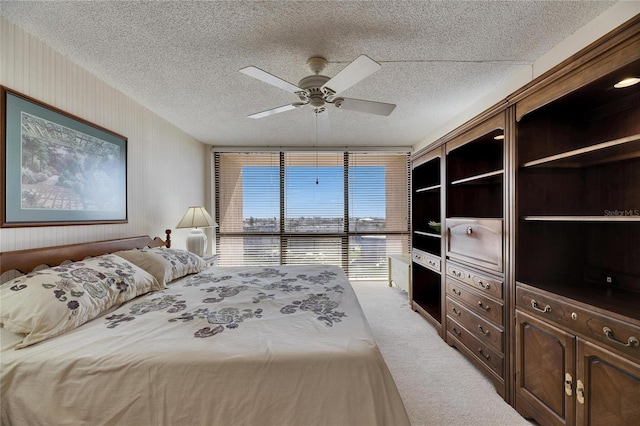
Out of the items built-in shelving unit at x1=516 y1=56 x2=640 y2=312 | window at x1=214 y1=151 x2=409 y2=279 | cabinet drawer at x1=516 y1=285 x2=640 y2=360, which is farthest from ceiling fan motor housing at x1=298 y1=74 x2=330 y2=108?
window at x1=214 y1=151 x2=409 y2=279

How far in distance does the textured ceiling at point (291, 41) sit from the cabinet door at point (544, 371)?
194 cm

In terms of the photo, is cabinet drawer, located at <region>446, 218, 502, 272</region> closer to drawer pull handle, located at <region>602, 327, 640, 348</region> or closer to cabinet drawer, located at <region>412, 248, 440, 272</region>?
cabinet drawer, located at <region>412, 248, 440, 272</region>

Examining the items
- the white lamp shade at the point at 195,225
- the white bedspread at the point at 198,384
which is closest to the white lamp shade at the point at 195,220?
the white lamp shade at the point at 195,225

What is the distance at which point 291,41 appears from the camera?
1919 mm

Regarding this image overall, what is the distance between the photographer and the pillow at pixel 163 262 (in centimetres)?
229

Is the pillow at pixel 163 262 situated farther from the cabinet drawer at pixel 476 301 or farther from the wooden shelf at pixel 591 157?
the wooden shelf at pixel 591 157

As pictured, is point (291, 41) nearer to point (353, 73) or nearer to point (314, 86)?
point (314, 86)

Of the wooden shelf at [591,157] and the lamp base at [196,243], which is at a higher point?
the wooden shelf at [591,157]

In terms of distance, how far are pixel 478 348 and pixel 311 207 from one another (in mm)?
3362

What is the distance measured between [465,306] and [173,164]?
394 centimetres

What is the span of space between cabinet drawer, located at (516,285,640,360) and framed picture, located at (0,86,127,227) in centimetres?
337

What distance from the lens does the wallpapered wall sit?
70.2 inches

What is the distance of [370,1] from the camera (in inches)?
61.2

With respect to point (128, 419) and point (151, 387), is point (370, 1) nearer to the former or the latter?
point (151, 387)
